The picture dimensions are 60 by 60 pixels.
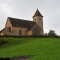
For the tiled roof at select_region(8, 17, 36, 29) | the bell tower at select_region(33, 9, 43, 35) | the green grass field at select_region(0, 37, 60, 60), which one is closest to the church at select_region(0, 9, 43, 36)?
the tiled roof at select_region(8, 17, 36, 29)

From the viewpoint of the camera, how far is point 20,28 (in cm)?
8119

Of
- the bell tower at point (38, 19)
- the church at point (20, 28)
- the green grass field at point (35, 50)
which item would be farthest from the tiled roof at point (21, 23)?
the green grass field at point (35, 50)

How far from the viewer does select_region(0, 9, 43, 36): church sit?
7906 centimetres

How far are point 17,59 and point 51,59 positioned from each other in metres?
4.84

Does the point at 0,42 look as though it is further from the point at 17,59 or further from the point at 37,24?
the point at 37,24

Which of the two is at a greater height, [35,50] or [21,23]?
[21,23]

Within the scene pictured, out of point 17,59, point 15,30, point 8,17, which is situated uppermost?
point 8,17

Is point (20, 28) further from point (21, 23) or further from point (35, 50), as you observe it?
point (35, 50)

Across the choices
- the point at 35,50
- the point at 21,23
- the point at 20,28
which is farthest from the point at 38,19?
the point at 35,50

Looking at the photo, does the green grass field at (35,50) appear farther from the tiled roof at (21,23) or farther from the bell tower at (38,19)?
the bell tower at (38,19)

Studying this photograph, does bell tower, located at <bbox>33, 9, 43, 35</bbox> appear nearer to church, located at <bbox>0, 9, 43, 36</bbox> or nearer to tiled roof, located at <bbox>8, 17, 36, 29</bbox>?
church, located at <bbox>0, 9, 43, 36</bbox>

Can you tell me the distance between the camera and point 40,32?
86.0 meters

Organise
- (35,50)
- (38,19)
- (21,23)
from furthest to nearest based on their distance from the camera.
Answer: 1. (38,19)
2. (21,23)
3. (35,50)

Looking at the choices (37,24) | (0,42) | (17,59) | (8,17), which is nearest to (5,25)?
(8,17)
